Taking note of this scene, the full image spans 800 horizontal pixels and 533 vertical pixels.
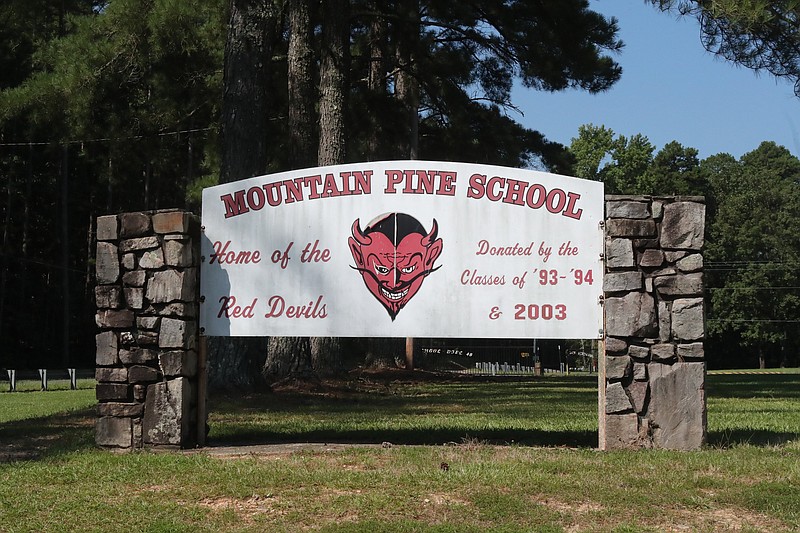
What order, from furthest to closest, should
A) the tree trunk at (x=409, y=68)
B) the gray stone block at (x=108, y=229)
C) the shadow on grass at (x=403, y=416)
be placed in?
the tree trunk at (x=409, y=68)
the shadow on grass at (x=403, y=416)
the gray stone block at (x=108, y=229)

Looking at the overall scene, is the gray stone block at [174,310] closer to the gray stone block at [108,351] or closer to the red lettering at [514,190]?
the gray stone block at [108,351]

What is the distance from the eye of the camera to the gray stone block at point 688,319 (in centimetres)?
783

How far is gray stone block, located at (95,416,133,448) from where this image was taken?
324 inches

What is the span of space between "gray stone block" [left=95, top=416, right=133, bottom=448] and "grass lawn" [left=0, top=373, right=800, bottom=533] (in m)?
0.13

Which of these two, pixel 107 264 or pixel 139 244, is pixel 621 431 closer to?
pixel 139 244

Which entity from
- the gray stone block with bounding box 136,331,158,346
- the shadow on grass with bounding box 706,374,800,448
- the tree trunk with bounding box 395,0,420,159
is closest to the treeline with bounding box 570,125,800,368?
the tree trunk with bounding box 395,0,420,159

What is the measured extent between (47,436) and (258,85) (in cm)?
645

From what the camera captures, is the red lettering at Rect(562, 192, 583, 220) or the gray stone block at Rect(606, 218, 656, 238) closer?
the gray stone block at Rect(606, 218, 656, 238)

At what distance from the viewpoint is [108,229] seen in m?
8.43

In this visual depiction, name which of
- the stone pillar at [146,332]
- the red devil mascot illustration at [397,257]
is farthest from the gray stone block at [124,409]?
the red devil mascot illustration at [397,257]

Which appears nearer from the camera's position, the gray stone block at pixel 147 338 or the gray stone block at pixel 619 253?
the gray stone block at pixel 619 253

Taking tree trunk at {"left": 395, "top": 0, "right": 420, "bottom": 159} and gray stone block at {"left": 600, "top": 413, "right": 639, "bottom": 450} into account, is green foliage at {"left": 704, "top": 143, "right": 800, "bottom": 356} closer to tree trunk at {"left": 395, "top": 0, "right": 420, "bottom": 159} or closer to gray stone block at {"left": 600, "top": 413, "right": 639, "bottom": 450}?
tree trunk at {"left": 395, "top": 0, "right": 420, "bottom": 159}

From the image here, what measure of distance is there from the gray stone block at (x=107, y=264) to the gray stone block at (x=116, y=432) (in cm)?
118

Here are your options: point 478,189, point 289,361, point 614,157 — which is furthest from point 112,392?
point 614,157
